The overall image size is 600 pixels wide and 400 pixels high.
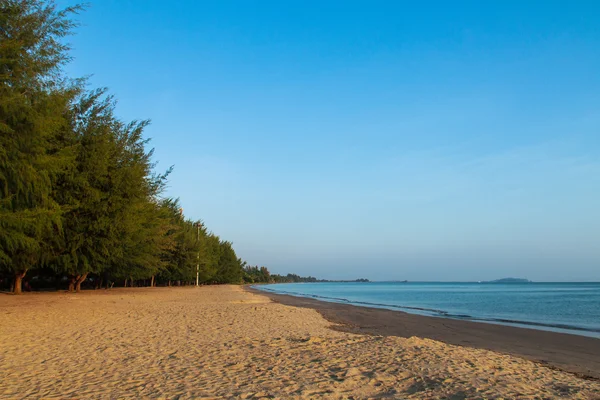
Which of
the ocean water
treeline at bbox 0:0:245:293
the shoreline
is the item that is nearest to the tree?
treeline at bbox 0:0:245:293

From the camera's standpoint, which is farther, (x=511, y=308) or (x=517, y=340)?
(x=511, y=308)

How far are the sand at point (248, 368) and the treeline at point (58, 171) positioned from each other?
5864 millimetres

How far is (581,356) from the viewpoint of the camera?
46.0ft

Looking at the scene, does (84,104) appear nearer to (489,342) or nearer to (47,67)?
(47,67)

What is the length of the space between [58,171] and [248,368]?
15.1 metres

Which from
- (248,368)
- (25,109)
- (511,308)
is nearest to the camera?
(248,368)

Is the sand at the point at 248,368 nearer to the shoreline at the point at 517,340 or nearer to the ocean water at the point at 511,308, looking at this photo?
the shoreline at the point at 517,340

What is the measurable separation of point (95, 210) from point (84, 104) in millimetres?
5870

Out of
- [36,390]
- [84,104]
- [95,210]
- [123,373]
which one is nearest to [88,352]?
[123,373]

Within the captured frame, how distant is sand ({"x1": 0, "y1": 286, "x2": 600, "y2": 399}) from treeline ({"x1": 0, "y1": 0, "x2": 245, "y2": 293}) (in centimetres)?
586

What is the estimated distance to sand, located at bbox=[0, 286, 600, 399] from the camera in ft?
22.9

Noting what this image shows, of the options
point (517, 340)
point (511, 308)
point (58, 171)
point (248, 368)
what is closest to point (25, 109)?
point (58, 171)

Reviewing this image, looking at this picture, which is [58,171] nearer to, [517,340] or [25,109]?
[25,109]

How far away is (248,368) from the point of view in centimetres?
853
